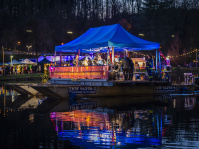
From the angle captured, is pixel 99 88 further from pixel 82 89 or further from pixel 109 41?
pixel 109 41

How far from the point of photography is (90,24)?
356ft

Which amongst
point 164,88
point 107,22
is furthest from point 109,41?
point 107,22

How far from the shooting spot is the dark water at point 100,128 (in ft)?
28.2

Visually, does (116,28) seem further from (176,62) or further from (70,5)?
(70,5)

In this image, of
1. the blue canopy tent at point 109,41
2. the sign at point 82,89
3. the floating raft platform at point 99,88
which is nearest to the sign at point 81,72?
the floating raft platform at point 99,88

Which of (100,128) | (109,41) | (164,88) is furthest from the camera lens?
(164,88)

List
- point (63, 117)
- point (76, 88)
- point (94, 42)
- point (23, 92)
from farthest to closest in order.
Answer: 1. point (23, 92)
2. point (94, 42)
3. point (76, 88)
4. point (63, 117)

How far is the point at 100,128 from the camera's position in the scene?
10672 millimetres

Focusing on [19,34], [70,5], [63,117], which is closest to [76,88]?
[63,117]

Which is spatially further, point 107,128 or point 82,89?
point 82,89

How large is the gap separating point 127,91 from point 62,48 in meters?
6.20

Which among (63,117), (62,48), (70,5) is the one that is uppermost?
(70,5)

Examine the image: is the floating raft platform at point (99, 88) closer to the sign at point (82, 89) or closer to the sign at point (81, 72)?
the sign at point (82, 89)

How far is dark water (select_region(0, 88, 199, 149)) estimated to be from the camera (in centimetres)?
859
